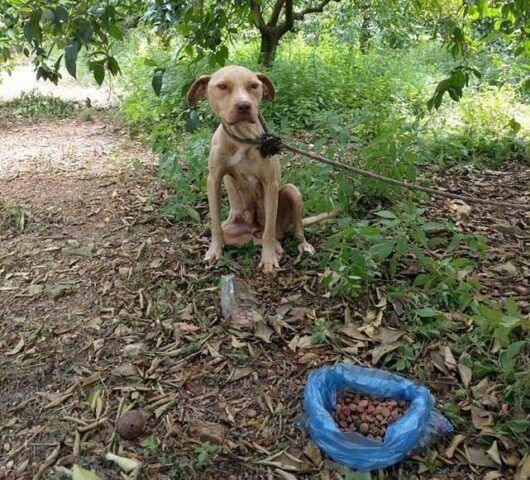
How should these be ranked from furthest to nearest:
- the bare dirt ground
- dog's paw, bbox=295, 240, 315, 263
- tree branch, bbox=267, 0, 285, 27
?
tree branch, bbox=267, 0, 285, 27 → dog's paw, bbox=295, 240, 315, 263 → the bare dirt ground

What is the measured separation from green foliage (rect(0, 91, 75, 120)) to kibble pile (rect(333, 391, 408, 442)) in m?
7.32

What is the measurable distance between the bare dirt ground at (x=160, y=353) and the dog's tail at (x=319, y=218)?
404 mm

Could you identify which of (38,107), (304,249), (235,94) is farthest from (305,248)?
(38,107)

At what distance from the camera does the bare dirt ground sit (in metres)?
2.17

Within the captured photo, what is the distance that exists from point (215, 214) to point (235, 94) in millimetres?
745

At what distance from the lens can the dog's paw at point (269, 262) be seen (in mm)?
3254

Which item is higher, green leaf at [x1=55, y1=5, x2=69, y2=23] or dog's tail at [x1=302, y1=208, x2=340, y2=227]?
green leaf at [x1=55, y1=5, x2=69, y2=23]

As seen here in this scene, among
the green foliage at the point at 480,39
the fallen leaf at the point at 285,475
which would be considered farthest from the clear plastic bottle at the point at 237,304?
the green foliage at the point at 480,39

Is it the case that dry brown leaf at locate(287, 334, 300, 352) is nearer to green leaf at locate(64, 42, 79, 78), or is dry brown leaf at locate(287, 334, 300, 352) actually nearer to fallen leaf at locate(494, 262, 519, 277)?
fallen leaf at locate(494, 262, 519, 277)

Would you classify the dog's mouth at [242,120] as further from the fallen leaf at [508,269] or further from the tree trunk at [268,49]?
the tree trunk at [268,49]

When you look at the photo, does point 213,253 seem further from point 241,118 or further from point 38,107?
point 38,107

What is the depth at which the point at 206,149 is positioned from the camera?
4445 millimetres

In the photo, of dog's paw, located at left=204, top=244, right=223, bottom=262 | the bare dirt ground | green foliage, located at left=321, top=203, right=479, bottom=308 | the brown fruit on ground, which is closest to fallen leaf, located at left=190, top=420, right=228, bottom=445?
the bare dirt ground

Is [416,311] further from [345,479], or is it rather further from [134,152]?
[134,152]
